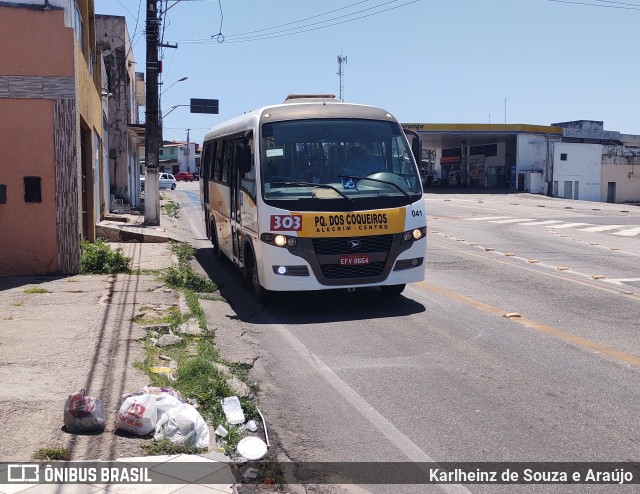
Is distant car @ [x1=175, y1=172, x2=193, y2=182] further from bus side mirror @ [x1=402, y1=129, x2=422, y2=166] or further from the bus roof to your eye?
bus side mirror @ [x1=402, y1=129, x2=422, y2=166]

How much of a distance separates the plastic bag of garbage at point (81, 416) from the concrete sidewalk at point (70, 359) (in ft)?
0.23

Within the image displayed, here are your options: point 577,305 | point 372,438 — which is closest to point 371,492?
point 372,438

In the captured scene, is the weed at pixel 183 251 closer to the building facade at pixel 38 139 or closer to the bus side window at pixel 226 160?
the bus side window at pixel 226 160

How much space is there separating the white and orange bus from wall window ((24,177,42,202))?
13.1 ft

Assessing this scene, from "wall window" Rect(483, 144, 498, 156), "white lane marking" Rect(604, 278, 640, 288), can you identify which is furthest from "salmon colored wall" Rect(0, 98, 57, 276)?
"wall window" Rect(483, 144, 498, 156)

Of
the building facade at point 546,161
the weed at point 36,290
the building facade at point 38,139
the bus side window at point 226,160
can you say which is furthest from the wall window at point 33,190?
the building facade at point 546,161

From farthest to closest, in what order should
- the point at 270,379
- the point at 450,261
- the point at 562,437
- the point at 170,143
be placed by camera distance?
the point at 170,143
the point at 450,261
the point at 270,379
the point at 562,437

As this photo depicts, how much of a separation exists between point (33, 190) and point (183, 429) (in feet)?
30.7

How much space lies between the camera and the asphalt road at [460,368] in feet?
19.6

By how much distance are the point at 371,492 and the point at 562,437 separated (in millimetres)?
1758

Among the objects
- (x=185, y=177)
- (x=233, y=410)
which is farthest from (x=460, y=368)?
(x=185, y=177)

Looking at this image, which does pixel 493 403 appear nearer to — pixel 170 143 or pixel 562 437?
pixel 562 437

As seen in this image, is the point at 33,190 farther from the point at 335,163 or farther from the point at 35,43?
the point at 335,163

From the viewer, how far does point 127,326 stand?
9859mm
